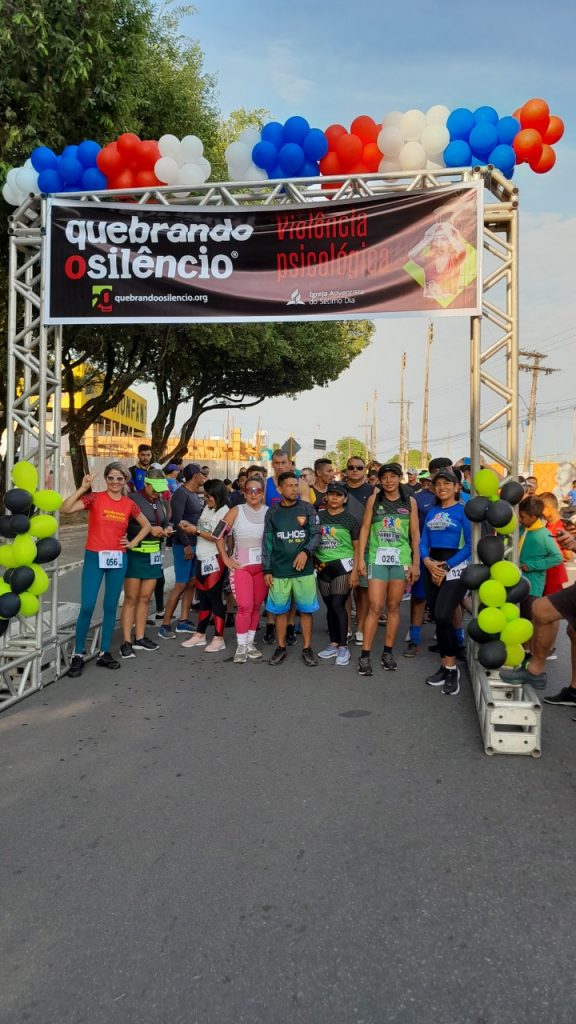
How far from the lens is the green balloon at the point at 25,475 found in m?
5.43

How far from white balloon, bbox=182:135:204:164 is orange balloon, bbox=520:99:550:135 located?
2646mm

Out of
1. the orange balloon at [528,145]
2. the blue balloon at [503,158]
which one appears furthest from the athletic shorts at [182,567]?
the orange balloon at [528,145]

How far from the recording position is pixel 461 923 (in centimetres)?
269

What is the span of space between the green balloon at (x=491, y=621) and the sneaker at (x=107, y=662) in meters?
3.41

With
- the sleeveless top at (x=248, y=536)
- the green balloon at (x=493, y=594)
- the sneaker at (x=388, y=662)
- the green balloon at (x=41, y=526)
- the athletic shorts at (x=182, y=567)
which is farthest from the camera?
the athletic shorts at (x=182, y=567)

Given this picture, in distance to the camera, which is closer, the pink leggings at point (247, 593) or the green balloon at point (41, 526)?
the green balloon at point (41, 526)

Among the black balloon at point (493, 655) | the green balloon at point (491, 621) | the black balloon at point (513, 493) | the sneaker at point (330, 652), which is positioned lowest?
the sneaker at point (330, 652)

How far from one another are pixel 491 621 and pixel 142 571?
142 inches

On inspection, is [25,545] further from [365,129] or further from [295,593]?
[365,129]

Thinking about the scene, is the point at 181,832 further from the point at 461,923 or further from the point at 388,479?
the point at 388,479

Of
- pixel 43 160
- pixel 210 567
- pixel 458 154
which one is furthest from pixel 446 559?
pixel 43 160

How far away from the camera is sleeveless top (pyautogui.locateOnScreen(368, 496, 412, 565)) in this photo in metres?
6.27

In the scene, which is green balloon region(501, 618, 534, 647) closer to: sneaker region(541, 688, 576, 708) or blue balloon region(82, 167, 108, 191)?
sneaker region(541, 688, 576, 708)

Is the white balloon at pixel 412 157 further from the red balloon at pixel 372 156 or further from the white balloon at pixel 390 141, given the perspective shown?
the red balloon at pixel 372 156
